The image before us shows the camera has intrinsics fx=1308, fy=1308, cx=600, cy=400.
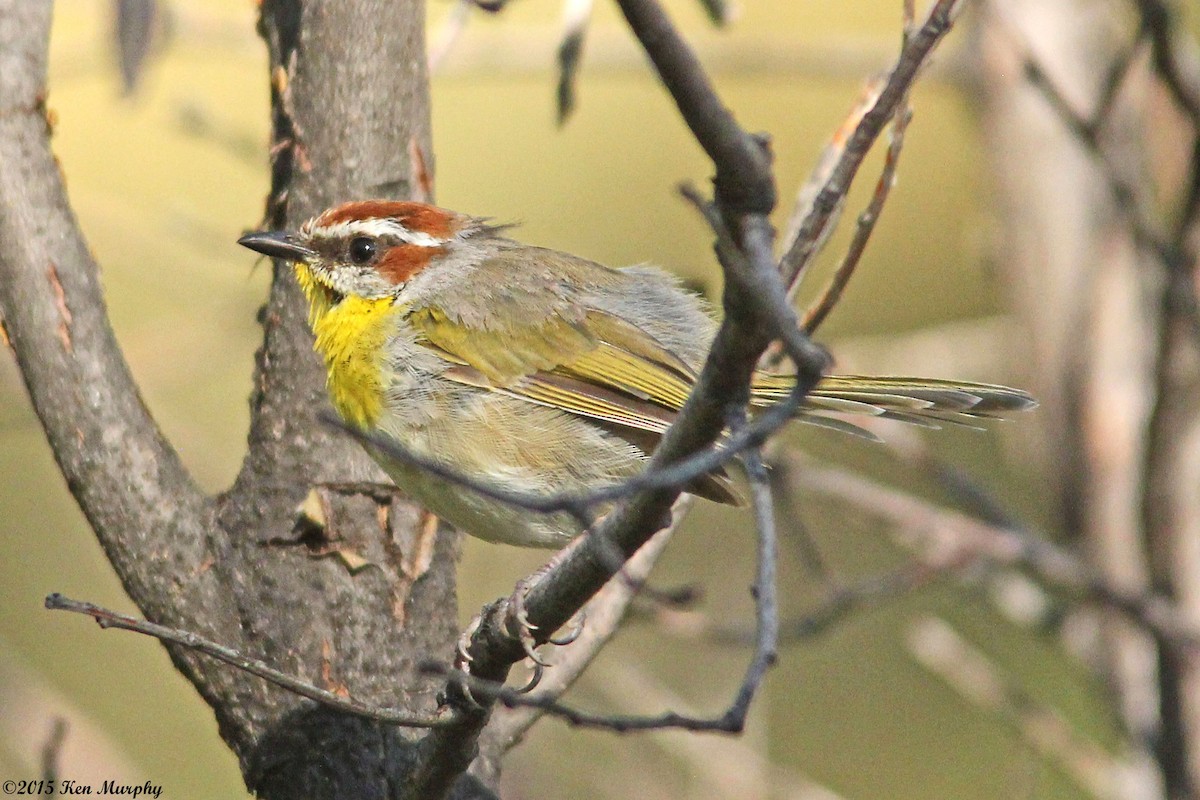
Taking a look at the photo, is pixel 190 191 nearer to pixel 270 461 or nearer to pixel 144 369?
pixel 144 369

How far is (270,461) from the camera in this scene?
10.4ft

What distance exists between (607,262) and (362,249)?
3.63m

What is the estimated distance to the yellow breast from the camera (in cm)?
349

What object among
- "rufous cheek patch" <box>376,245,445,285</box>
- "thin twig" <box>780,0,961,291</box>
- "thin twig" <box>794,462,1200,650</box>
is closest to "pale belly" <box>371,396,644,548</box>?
"rufous cheek patch" <box>376,245,445,285</box>

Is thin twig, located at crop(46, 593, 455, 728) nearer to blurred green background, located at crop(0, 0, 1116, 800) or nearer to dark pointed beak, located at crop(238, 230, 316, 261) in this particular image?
dark pointed beak, located at crop(238, 230, 316, 261)

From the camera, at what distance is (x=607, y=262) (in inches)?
283

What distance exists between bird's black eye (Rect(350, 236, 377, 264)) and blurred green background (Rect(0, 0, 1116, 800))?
62cm

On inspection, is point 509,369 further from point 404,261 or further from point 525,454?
point 404,261

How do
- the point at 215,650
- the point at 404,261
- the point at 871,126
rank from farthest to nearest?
the point at 404,261
the point at 215,650
the point at 871,126

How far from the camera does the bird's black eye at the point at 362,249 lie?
3.56 meters

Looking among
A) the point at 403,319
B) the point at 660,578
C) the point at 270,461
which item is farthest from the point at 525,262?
the point at 660,578

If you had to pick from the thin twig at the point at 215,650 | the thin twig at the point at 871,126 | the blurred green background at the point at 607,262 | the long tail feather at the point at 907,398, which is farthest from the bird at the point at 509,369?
the thin twig at the point at 871,126

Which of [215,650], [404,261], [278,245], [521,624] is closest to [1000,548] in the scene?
[404,261]

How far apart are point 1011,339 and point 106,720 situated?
4.66 meters
